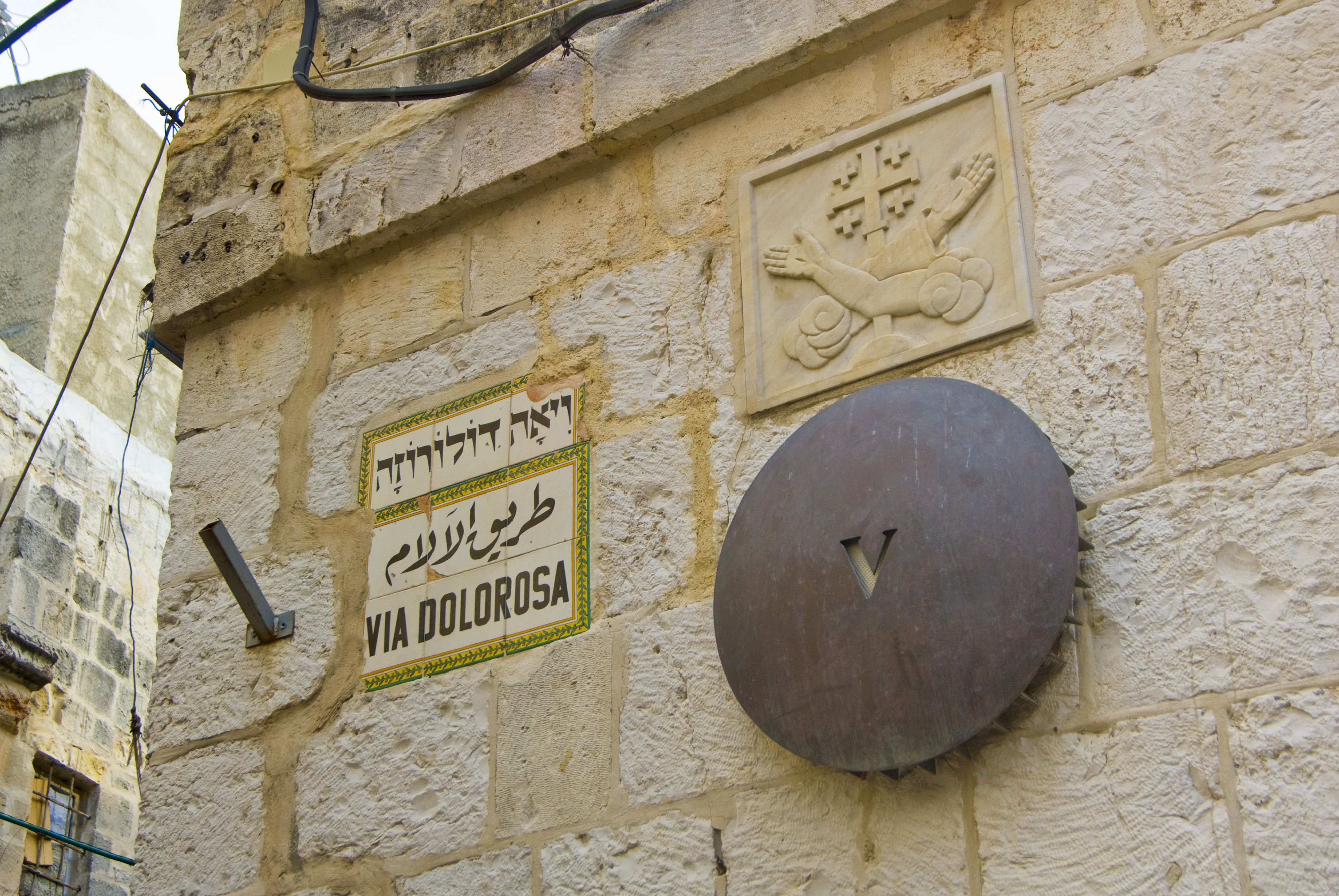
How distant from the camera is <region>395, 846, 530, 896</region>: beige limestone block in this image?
2.54m

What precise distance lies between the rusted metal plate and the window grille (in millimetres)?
4050

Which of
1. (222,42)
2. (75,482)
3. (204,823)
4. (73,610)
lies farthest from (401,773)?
(75,482)

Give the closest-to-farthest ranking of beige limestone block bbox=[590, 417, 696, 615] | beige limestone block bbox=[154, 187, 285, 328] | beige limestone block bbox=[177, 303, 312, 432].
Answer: beige limestone block bbox=[590, 417, 696, 615]
beige limestone block bbox=[177, 303, 312, 432]
beige limestone block bbox=[154, 187, 285, 328]

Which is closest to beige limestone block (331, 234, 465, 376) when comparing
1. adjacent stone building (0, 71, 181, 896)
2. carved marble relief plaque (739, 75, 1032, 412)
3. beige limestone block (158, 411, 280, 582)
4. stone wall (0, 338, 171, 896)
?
beige limestone block (158, 411, 280, 582)

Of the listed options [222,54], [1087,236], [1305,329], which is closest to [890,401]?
[1087,236]

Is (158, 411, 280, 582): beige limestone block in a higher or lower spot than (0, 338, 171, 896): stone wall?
lower

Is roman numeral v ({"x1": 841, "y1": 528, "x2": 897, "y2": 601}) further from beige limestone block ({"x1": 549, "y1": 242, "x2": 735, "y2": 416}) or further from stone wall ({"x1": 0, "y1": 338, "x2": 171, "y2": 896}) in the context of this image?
stone wall ({"x1": 0, "y1": 338, "x2": 171, "y2": 896})

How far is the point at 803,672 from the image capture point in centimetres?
223

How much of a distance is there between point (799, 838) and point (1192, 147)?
1.24 meters

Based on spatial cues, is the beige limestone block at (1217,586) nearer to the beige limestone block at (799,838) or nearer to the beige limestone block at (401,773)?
the beige limestone block at (799,838)

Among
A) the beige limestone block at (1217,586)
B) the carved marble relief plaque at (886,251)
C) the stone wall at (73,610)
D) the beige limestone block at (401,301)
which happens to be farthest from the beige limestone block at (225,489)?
the stone wall at (73,610)

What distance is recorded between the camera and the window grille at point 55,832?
5.50 metres

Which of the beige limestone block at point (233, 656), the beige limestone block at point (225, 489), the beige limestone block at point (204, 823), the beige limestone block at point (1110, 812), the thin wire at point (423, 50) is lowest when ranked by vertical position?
the beige limestone block at point (1110, 812)

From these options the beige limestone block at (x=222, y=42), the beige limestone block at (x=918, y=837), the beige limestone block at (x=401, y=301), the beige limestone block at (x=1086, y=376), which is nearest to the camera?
the beige limestone block at (x=918, y=837)
